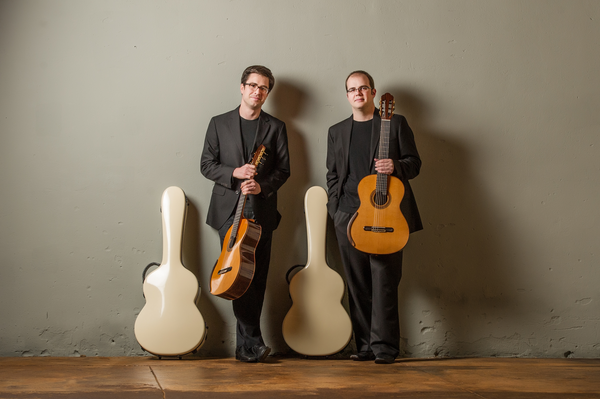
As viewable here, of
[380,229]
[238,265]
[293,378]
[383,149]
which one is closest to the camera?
[293,378]

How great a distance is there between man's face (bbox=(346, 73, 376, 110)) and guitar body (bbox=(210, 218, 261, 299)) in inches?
36.1

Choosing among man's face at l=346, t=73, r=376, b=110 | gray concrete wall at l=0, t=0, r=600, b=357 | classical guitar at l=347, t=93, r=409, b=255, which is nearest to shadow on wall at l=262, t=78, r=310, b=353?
gray concrete wall at l=0, t=0, r=600, b=357

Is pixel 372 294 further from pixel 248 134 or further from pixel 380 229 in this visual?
pixel 248 134

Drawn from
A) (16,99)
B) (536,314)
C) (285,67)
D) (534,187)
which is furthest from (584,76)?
(16,99)

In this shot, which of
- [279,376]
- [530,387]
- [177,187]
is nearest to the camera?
[530,387]

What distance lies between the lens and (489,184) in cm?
294

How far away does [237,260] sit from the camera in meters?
2.30

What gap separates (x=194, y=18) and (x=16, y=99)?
47.9 inches

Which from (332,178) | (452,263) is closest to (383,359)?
(452,263)

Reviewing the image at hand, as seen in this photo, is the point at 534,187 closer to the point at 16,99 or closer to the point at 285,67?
the point at 285,67

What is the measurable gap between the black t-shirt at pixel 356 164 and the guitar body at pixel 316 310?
0.91 ft

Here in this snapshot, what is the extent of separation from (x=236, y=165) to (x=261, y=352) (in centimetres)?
106

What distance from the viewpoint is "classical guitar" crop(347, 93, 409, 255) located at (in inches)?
94.3

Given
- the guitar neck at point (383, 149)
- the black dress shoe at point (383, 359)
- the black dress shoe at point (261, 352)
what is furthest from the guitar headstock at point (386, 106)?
the black dress shoe at point (261, 352)
